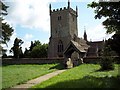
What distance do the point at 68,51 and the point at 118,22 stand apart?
2464 centimetres

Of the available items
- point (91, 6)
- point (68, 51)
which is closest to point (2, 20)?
point (68, 51)

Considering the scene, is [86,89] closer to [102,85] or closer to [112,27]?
[102,85]

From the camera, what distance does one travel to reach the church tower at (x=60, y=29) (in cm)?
7838

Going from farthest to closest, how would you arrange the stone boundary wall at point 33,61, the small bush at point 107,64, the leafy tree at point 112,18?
1. the stone boundary wall at point 33,61
2. the small bush at point 107,64
3. the leafy tree at point 112,18

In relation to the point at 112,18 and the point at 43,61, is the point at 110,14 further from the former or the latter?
the point at 43,61

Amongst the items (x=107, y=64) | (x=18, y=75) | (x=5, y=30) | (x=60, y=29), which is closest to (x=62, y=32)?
(x=60, y=29)

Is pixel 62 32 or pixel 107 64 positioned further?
pixel 62 32

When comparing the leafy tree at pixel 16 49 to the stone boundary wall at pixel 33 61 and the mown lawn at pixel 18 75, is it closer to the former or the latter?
the stone boundary wall at pixel 33 61

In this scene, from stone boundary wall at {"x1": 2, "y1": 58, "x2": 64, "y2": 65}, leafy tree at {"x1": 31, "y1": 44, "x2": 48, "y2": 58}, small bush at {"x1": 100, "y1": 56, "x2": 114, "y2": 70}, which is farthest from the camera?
leafy tree at {"x1": 31, "y1": 44, "x2": 48, "y2": 58}

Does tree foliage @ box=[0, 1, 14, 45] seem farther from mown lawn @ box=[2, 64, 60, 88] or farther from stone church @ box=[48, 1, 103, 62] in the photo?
stone church @ box=[48, 1, 103, 62]

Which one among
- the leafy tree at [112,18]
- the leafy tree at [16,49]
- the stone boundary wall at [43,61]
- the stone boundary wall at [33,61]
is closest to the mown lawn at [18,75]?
the leafy tree at [112,18]

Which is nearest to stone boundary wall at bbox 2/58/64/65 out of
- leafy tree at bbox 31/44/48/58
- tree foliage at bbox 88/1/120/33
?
tree foliage at bbox 88/1/120/33

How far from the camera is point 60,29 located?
80312mm

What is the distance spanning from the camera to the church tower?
257 feet
